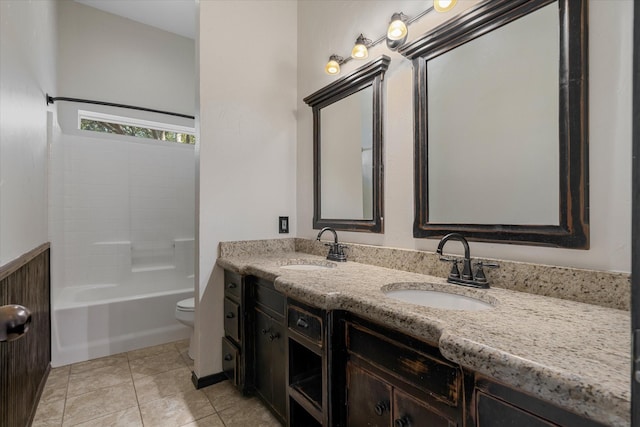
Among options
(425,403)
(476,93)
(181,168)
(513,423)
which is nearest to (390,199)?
(476,93)

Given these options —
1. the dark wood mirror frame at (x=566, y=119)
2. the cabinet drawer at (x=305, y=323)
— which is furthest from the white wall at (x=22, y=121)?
the dark wood mirror frame at (x=566, y=119)

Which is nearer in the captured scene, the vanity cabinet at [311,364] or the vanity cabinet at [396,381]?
the vanity cabinet at [396,381]

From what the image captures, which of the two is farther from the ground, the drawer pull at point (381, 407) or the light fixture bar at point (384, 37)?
the light fixture bar at point (384, 37)

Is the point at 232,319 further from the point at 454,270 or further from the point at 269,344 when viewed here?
the point at 454,270

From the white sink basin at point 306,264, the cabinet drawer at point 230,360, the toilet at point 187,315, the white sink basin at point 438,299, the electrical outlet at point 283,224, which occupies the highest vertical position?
the electrical outlet at point 283,224

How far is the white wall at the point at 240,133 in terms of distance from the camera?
1.96m

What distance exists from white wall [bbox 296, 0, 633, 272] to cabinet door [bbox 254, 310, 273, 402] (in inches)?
27.5

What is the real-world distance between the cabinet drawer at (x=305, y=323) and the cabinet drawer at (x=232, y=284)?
536mm

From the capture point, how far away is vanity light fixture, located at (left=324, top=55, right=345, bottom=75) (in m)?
1.87

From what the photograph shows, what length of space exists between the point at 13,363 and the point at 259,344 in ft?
3.47

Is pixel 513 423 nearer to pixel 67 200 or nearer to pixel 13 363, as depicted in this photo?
pixel 13 363

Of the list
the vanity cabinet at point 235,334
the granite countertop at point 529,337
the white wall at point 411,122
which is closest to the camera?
the granite countertop at point 529,337

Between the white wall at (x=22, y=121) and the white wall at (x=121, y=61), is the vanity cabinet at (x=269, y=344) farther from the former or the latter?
the white wall at (x=121, y=61)

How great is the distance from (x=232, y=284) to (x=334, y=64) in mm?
1535
